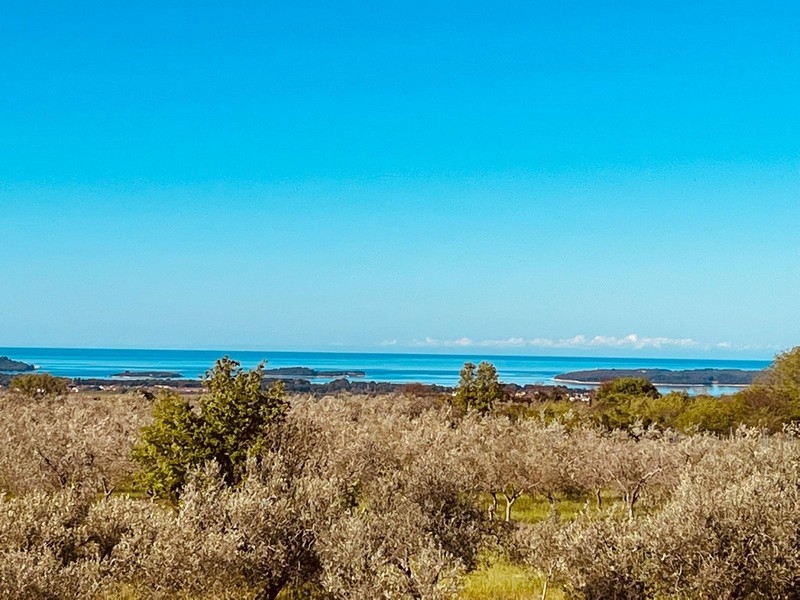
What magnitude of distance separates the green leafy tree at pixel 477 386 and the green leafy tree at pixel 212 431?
58.2 m

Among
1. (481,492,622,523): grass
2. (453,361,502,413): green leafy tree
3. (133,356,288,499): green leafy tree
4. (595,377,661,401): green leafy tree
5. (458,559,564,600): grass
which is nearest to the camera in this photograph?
(458,559,564,600): grass

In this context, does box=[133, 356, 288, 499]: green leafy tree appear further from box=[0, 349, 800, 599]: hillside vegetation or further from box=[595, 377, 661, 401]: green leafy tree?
box=[595, 377, 661, 401]: green leafy tree

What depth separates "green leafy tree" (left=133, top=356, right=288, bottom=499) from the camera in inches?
1205

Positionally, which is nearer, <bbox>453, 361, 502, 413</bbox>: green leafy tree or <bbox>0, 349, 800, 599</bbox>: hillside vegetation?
<bbox>0, 349, 800, 599</bbox>: hillside vegetation

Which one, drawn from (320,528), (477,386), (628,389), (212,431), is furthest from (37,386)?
(320,528)

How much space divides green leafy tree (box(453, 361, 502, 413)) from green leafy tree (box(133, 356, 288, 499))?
191ft

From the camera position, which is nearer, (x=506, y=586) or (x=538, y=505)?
(x=506, y=586)

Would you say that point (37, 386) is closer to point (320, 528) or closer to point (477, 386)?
point (477, 386)

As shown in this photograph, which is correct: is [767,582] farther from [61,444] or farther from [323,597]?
[61,444]

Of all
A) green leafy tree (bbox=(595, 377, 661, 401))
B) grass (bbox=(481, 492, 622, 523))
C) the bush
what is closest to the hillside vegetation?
grass (bbox=(481, 492, 622, 523))

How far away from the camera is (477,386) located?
300 feet

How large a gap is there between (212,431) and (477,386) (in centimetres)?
6315

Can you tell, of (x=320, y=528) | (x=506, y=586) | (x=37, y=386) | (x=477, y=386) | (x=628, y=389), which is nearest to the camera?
(x=320, y=528)

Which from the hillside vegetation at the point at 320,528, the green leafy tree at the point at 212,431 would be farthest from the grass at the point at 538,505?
the green leafy tree at the point at 212,431
